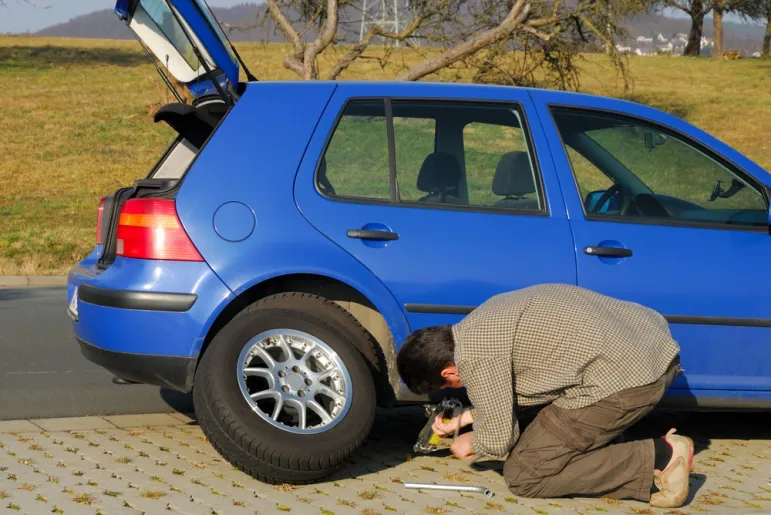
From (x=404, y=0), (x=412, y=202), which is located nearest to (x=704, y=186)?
(x=412, y=202)

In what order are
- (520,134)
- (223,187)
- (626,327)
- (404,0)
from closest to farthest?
1. (626,327)
2. (223,187)
3. (520,134)
4. (404,0)

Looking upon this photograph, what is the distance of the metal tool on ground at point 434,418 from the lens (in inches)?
196

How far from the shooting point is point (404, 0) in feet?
63.3

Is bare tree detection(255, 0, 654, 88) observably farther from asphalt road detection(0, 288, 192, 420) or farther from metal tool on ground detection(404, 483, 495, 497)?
metal tool on ground detection(404, 483, 495, 497)

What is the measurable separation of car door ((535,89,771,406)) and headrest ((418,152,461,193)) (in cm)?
48

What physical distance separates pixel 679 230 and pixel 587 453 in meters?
1.19

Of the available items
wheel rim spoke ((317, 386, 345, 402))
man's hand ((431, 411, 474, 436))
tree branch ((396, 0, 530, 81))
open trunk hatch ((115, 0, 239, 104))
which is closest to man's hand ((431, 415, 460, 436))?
man's hand ((431, 411, 474, 436))

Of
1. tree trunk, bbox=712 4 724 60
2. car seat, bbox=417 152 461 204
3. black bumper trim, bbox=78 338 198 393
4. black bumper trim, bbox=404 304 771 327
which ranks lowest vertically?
black bumper trim, bbox=78 338 198 393

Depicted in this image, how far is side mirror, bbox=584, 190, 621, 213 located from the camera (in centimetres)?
520

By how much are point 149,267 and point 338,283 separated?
2.82 feet

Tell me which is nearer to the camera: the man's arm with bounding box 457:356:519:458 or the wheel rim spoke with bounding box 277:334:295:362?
the man's arm with bounding box 457:356:519:458

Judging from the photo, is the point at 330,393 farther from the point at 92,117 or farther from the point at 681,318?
the point at 92,117

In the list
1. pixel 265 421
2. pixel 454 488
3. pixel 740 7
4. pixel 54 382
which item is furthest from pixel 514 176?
pixel 740 7

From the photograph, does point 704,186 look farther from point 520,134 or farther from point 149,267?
point 149,267
